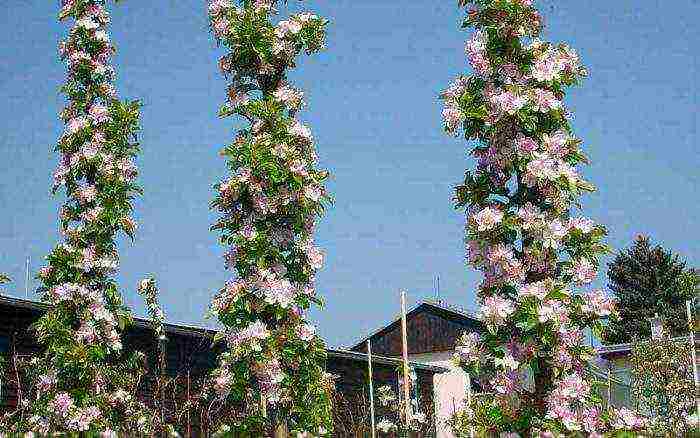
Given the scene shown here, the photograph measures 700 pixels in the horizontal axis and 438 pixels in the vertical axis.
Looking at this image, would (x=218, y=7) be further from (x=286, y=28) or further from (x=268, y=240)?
(x=268, y=240)

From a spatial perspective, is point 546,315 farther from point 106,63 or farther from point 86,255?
point 106,63

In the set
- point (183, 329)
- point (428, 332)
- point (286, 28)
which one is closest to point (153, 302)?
point (183, 329)

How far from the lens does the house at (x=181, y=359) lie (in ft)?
55.6

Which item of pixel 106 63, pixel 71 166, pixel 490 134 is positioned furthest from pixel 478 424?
pixel 106 63

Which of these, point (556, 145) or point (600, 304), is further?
point (556, 145)

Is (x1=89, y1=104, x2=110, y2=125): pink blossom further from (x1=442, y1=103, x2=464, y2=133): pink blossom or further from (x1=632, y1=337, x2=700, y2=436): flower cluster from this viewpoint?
(x1=632, y1=337, x2=700, y2=436): flower cluster

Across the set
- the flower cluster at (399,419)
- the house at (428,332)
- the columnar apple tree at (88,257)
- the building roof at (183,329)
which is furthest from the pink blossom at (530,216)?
the house at (428,332)

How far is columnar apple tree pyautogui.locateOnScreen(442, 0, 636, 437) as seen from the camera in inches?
316

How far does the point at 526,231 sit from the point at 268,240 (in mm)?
3449

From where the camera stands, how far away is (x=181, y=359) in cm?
2166

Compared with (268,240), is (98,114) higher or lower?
higher

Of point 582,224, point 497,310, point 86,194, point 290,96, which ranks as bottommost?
point 497,310

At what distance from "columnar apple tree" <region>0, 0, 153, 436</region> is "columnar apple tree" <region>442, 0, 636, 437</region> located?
6908 millimetres

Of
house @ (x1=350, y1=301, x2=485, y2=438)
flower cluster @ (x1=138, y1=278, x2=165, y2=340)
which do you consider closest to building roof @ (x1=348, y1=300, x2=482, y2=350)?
house @ (x1=350, y1=301, x2=485, y2=438)
